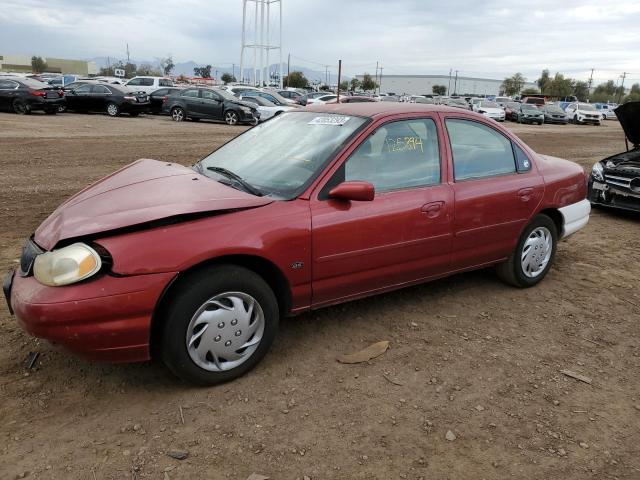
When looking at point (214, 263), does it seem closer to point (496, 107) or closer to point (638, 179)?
point (638, 179)

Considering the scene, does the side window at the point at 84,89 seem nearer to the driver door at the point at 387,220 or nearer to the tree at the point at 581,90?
the driver door at the point at 387,220

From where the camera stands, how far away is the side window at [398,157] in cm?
349

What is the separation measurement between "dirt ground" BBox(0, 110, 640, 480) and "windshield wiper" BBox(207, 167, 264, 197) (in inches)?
41.5

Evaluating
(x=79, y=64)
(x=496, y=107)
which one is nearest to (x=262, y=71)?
(x=496, y=107)

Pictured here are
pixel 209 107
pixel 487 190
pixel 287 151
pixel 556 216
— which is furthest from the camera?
pixel 209 107

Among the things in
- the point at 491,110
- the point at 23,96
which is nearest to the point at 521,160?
the point at 23,96

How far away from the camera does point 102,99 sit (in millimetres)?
21547

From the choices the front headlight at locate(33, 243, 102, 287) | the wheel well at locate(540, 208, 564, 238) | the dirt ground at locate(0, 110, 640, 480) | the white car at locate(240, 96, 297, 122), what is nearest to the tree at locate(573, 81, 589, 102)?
the white car at locate(240, 96, 297, 122)

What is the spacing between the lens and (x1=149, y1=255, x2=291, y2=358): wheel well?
2.78 meters

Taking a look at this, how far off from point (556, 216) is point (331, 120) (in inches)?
92.7

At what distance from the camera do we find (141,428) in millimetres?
2689

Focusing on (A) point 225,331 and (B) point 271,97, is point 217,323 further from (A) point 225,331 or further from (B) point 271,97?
(B) point 271,97

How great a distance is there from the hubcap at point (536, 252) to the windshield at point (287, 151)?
1958 mm

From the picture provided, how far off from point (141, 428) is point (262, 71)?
74.9m
